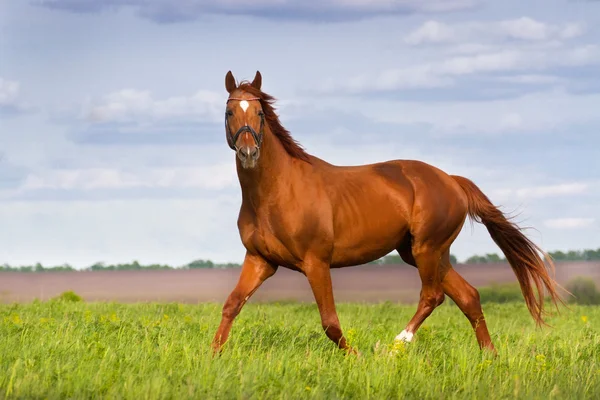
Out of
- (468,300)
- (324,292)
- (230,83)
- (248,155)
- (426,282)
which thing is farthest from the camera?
(468,300)

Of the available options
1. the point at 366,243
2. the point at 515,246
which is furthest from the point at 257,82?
the point at 515,246

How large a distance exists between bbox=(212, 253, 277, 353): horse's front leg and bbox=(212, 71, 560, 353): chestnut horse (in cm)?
1

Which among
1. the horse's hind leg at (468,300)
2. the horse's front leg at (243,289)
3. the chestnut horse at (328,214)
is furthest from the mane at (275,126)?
the horse's hind leg at (468,300)

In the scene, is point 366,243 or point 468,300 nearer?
point 366,243

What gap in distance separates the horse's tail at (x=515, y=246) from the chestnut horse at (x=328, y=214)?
52 millimetres

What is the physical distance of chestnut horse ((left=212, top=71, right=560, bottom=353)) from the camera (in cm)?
866

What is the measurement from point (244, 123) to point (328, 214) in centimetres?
142

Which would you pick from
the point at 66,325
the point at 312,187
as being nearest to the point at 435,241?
the point at 312,187

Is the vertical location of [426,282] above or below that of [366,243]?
below

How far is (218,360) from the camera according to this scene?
24.4ft

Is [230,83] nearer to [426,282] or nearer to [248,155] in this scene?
[248,155]

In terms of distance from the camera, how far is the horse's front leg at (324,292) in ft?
28.4

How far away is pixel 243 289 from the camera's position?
8.91 meters

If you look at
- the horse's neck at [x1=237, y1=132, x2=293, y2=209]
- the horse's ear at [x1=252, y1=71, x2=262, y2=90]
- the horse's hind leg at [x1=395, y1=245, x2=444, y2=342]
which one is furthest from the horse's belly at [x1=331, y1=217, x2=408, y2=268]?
the horse's ear at [x1=252, y1=71, x2=262, y2=90]
